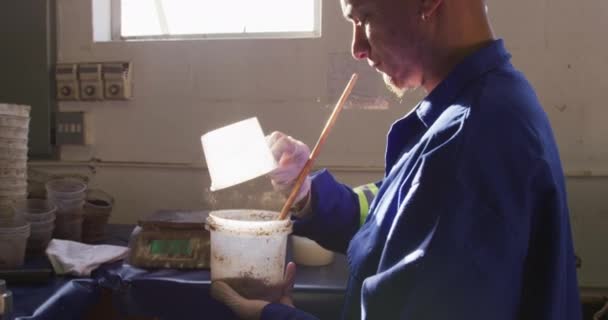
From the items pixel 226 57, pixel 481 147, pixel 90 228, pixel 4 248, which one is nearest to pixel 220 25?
pixel 226 57

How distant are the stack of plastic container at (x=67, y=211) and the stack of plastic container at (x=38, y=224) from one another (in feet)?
0.12

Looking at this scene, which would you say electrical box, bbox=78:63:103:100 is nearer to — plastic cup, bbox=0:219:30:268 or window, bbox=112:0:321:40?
window, bbox=112:0:321:40

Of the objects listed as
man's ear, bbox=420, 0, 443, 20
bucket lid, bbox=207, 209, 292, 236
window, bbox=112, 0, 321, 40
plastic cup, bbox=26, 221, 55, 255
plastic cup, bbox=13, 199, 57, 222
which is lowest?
plastic cup, bbox=26, 221, 55, 255

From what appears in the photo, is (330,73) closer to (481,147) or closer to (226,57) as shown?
(226,57)

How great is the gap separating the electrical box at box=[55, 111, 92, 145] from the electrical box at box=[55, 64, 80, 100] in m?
0.08

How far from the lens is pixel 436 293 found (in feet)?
1.97

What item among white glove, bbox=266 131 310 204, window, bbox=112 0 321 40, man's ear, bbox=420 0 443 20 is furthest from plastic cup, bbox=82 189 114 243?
man's ear, bbox=420 0 443 20

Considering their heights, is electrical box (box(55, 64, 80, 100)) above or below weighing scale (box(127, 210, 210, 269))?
above

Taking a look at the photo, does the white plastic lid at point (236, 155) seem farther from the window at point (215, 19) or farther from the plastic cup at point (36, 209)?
the window at point (215, 19)

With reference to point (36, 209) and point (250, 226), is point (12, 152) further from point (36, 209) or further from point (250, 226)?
point (250, 226)

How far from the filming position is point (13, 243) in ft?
4.10

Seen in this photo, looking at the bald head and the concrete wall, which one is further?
the concrete wall

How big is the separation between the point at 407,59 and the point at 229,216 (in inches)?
20.0

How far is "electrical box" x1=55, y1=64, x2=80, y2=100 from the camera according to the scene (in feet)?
6.40
